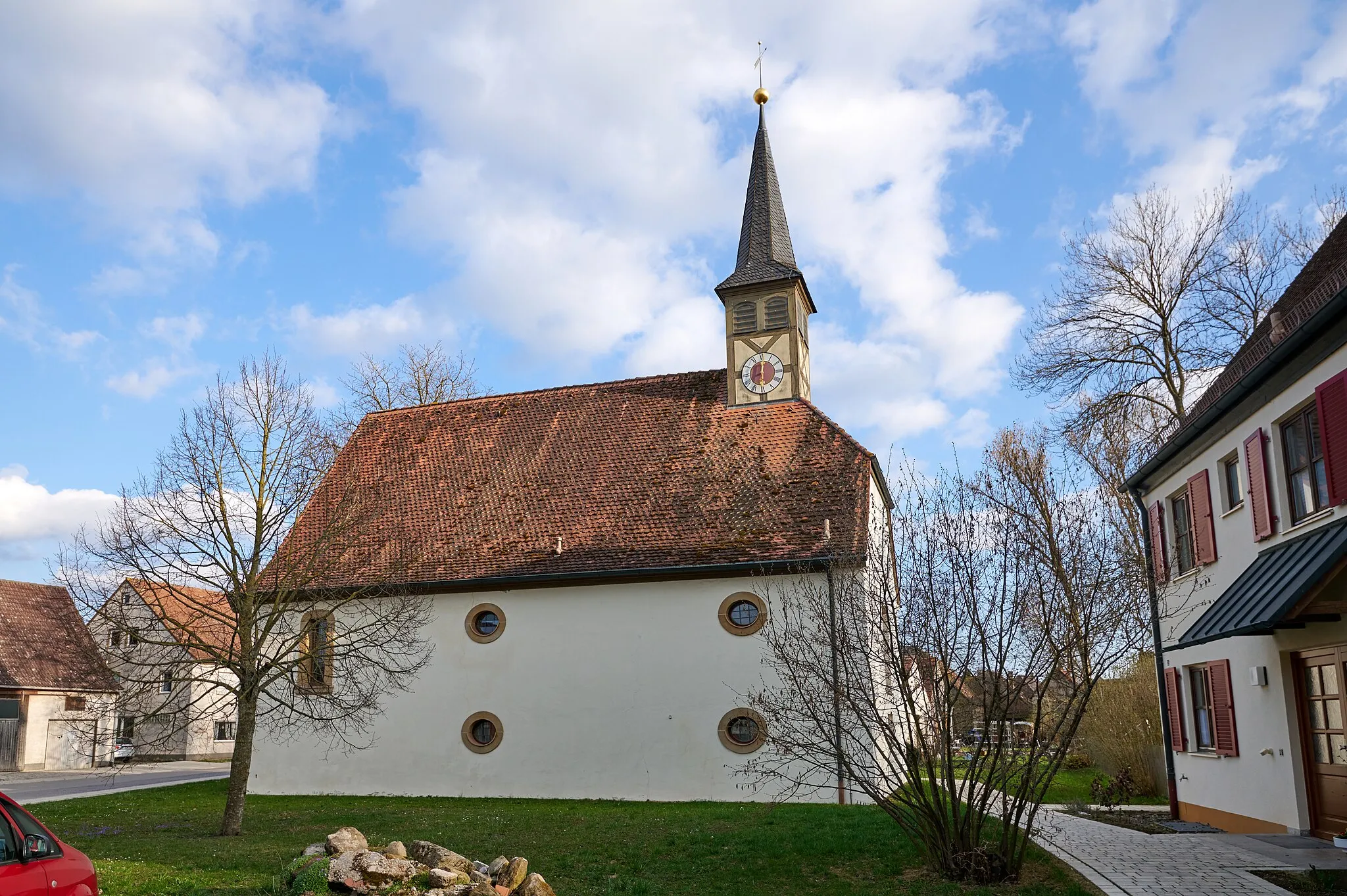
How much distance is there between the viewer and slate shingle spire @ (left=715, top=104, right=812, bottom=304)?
23.7m

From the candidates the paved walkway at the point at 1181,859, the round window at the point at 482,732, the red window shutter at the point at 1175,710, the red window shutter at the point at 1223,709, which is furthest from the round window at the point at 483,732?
the red window shutter at the point at 1223,709

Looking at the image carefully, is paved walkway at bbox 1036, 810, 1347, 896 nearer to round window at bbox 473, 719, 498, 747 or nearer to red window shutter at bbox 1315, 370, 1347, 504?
red window shutter at bbox 1315, 370, 1347, 504

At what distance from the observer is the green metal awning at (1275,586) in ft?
32.1

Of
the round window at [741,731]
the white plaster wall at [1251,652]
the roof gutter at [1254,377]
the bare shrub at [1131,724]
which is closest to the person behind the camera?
the roof gutter at [1254,377]

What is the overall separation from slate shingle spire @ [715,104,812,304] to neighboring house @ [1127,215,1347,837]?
10.4 meters

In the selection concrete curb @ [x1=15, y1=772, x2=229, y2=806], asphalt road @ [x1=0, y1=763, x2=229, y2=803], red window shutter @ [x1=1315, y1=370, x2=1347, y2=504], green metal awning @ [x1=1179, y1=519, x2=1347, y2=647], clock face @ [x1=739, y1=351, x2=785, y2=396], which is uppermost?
clock face @ [x1=739, y1=351, x2=785, y2=396]

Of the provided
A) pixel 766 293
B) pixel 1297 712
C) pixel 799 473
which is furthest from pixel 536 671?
pixel 1297 712

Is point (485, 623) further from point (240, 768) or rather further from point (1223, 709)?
point (1223, 709)

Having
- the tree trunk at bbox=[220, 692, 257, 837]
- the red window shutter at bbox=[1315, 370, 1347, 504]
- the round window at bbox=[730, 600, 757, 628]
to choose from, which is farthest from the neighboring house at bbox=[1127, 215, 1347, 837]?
the tree trunk at bbox=[220, 692, 257, 837]

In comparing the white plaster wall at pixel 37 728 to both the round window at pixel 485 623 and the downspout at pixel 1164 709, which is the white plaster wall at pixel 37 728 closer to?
the round window at pixel 485 623

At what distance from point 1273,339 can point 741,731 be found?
10901 millimetres

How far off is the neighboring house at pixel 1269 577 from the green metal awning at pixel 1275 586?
3cm

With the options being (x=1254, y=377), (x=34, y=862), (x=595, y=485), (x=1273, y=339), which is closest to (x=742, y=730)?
(x=595, y=485)

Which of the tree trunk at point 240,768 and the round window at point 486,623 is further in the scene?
the round window at point 486,623
